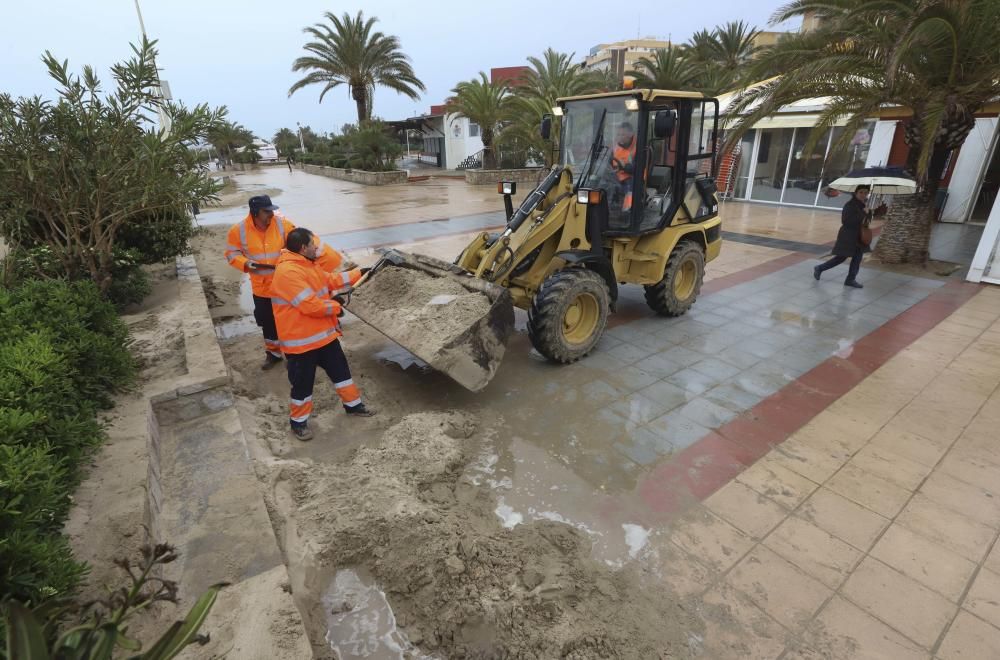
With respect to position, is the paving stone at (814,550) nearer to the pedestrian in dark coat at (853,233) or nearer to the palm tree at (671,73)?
the pedestrian in dark coat at (853,233)

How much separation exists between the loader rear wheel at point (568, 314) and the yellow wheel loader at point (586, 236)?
0.01 metres

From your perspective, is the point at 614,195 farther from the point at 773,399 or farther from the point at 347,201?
the point at 347,201

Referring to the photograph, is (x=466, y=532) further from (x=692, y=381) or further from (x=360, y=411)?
(x=692, y=381)

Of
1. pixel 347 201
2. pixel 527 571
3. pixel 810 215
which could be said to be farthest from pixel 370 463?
pixel 347 201

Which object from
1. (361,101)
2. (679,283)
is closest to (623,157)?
(679,283)

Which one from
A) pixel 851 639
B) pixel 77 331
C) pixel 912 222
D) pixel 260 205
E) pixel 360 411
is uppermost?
pixel 260 205

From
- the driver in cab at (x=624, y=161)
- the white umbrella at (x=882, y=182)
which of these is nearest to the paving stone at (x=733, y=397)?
the driver in cab at (x=624, y=161)

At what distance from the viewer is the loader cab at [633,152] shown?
16.8 feet

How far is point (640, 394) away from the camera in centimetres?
461

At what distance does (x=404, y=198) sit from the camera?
18594 mm

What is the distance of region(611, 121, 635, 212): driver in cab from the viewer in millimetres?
5145

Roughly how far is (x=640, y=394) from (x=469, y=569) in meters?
2.49

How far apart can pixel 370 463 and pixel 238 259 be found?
2.43m

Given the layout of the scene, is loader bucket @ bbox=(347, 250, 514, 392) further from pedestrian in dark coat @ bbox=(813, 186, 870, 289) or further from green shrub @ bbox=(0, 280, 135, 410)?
pedestrian in dark coat @ bbox=(813, 186, 870, 289)
